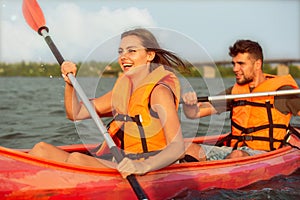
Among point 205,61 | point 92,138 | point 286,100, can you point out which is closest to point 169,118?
point 205,61

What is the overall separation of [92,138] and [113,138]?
0.60 meters

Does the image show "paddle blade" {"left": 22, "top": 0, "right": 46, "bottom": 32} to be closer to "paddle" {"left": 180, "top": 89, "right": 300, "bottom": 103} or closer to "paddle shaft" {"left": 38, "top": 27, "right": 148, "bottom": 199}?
"paddle shaft" {"left": 38, "top": 27, "right": 148, "bottom": 199}

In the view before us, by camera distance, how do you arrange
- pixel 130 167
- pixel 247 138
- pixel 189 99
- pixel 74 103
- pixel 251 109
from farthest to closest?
1. pixel 251 109
2. pixel 247 138
3. pixel 189 99
4. pixel 74 103
5. pixel 130 167

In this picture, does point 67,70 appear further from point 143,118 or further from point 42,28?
point 42,28

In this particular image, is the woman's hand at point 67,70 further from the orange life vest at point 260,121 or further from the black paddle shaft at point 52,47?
the orange life vest at point 260,121

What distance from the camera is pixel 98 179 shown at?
2793 mm

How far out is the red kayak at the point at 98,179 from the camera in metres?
2.60

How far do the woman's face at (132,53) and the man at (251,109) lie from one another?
953mm

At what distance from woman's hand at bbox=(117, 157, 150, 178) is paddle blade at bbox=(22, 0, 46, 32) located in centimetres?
164

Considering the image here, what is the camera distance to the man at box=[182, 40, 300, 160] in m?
3.86

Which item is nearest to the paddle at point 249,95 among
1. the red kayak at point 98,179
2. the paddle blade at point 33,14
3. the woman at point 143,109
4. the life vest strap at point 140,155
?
the red kayak at point 98,179

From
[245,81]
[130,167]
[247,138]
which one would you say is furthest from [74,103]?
[245,81]

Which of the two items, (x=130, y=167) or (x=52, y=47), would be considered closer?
(x=130, y=167)

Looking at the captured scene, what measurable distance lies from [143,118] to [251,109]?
1.51 metres
